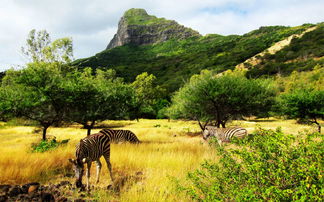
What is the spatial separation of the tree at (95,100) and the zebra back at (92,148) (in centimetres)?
941

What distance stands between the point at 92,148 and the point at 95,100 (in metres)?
10.8

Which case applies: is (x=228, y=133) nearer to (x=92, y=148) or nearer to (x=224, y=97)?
(x=224, y=97)

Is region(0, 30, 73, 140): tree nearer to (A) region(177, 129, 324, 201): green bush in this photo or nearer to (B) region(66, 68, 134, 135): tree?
(B) region(66, 68, 134, 135): tree

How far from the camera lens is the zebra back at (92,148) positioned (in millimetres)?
5022

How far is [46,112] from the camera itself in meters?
15.2

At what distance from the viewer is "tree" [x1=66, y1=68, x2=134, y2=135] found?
49.2ft

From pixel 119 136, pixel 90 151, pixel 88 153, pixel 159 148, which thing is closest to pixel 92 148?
pixel 90 151

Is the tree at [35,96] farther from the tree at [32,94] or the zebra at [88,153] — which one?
the zebra at [88,153]

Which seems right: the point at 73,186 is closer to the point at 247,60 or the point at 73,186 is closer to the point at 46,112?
the point at 46,112

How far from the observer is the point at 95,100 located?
15711 mm

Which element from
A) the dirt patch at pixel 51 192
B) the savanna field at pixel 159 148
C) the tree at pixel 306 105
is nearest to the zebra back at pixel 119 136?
the savanna field at pixel 159 148

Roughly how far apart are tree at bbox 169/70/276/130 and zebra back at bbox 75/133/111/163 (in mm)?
12239

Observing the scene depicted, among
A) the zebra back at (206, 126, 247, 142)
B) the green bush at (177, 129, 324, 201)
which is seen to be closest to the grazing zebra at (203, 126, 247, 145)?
the zebra back at (206, 126, 247, 142)

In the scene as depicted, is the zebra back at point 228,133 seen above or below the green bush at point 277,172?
below
